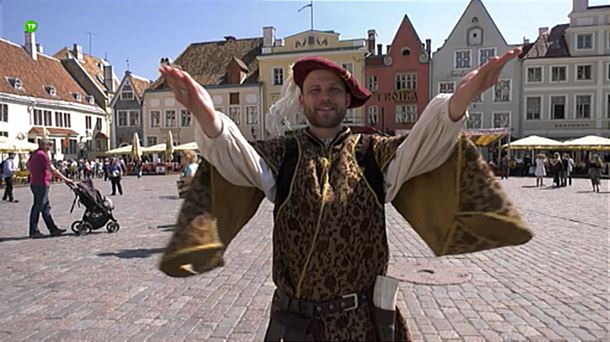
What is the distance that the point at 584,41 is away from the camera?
114 feet

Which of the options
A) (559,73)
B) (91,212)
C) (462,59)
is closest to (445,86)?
(462,59)

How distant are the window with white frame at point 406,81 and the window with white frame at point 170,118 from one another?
19384 mm

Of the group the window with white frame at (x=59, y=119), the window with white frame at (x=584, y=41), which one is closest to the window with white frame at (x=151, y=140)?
the window with white frame at (x=59, y=119)

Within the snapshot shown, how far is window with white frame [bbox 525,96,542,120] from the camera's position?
117ft

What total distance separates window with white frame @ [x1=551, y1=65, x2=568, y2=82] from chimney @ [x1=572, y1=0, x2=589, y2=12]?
4273 mm

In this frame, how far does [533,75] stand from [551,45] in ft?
9.17

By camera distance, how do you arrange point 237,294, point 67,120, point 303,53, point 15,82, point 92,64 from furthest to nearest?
point 92,64
point 67,120
point 15,82
point 303,53
point 237,294

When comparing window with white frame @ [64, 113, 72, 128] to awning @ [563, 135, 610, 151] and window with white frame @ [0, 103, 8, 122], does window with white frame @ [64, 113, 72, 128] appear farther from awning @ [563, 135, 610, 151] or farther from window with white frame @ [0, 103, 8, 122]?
awning @ [563, 135, 610, 151]

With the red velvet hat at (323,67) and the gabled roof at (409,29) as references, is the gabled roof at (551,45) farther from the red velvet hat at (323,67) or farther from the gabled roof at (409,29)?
the red velvet hat at (323,67)

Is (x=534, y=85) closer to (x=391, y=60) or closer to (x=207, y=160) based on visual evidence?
(x=391, y=60)

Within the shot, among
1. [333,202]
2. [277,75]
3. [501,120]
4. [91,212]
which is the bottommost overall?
[91,212]

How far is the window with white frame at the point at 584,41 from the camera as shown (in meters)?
34.7

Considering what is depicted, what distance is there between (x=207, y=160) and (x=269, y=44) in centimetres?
4086

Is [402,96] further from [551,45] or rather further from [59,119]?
[59,119]
